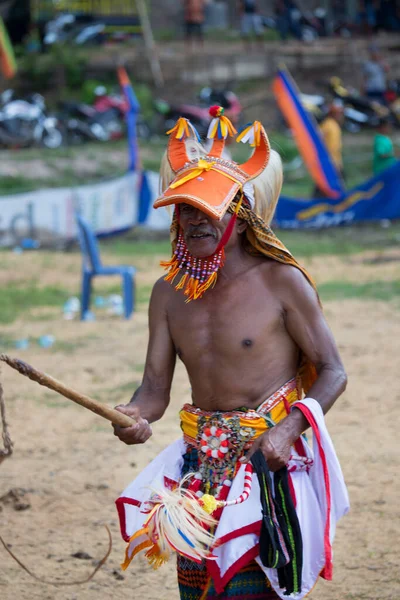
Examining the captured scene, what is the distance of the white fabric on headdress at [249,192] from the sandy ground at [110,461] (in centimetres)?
190

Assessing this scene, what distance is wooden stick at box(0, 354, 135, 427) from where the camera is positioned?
2799 millimetres

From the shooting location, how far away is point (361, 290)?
10992mm

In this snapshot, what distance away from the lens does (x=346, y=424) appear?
21.1ft

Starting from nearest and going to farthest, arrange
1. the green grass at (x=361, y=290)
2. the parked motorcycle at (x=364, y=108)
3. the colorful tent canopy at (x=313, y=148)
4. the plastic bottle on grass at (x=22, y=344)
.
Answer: the plastic bottle on grass at (x=22, y=344)
the green grass at (x=361, y=290)
the colorful tent canopy at (x=313, y=148)
the parked motorcycle at (x=364, y=108)

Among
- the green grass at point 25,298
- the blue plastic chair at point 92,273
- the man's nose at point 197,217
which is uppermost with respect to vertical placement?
the man's nose at point 197,217

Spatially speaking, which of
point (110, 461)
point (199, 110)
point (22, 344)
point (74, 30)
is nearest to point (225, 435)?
point (110, 461)

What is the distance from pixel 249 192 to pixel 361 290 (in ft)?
25.5

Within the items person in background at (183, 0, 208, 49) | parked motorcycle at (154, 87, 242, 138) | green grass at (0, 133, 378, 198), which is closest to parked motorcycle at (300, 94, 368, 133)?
green grass at (0, 133, 378, 198)

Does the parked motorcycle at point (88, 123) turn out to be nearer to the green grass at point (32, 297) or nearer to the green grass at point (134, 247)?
the green grass at point (134, 247)

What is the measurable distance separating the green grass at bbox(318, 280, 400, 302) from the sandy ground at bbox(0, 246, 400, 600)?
0.43m

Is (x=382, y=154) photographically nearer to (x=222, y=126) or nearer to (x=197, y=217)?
(x=222, y=126)

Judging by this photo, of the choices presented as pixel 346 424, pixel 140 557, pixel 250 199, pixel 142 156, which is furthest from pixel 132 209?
pixel 250 199

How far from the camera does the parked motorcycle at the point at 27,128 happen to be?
2088 centimetres

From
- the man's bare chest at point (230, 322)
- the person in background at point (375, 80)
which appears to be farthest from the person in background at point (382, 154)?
the man's bare chest at point (230, 322)
